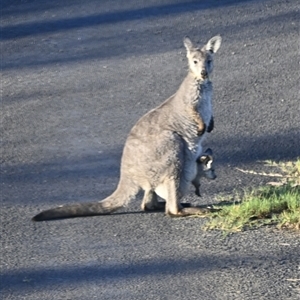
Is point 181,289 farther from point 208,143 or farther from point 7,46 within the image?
point 7,46

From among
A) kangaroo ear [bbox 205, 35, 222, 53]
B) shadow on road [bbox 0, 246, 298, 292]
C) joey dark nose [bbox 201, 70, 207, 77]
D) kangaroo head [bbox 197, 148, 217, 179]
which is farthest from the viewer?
kangaroo ear [bbox 205, 35, 222, 53]

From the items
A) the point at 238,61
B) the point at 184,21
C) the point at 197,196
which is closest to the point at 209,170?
the point at 197,196

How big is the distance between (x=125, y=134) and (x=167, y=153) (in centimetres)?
218

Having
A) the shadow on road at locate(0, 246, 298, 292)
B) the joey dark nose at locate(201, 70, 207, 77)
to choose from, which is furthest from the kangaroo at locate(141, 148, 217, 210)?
the shadow on road at locate(0, 246, 298, 292)

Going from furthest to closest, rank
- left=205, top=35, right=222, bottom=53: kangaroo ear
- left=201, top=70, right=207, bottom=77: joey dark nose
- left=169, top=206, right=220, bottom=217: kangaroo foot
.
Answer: left=205, top=35, right=222, bottom=53: kangaroo ear → left=201, top=70, right=207, bottom=77: joey dark nose → left=169, top=206, right=220, bottom=217: kangaroo foot

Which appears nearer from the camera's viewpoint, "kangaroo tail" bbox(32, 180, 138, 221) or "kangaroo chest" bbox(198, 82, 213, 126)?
"kangaroo tail" bbox(32, 180, 138, 221)

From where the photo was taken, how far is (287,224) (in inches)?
268

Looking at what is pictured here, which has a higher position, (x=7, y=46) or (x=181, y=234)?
(x=7, y=46)

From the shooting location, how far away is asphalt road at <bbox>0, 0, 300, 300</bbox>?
20.3ft

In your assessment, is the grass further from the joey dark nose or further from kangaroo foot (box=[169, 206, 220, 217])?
the joey dark nose

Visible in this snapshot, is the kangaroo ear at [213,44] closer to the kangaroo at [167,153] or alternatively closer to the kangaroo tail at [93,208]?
the kangaroo at [167,153]

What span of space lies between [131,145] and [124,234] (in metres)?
0.76

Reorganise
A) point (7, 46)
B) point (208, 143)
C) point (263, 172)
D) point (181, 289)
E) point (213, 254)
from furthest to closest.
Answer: point (7, 46), point (208, 143), point (263, 172), point (213, 254), point (181, 289)

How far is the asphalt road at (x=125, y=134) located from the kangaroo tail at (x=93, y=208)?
0.21 ft
